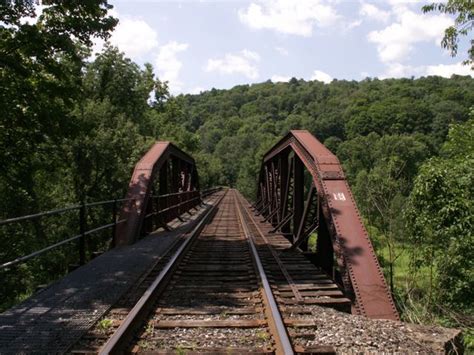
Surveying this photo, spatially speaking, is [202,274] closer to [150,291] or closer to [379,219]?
[150,291]

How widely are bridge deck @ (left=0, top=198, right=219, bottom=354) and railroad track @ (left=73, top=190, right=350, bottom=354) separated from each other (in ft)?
0.71

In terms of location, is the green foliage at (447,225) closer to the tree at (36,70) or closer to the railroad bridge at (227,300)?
the railroad bridge at (227,300)

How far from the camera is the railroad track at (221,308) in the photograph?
159 inches

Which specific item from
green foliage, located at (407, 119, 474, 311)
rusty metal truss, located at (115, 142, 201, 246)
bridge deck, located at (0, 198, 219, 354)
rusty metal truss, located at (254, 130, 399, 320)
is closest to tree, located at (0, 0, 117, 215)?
rusty metal truss, located at (115, 142, 201, 246)

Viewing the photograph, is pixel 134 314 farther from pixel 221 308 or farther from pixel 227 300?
pixel 227 300

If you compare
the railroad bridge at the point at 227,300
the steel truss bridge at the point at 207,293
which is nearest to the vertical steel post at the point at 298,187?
the steel truss bridge at the point at 207,293

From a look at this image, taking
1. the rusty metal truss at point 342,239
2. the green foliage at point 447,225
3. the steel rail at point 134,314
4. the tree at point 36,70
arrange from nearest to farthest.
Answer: the steel rail at point 134,314 → the rusty metal truss at point 342,239 → the tree at point 36,70 → the green foliage at point 447,225

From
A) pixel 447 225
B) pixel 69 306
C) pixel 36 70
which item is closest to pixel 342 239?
pixel 69 306

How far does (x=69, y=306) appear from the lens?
5.15 m

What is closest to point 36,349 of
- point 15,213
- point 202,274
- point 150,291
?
point 150,291

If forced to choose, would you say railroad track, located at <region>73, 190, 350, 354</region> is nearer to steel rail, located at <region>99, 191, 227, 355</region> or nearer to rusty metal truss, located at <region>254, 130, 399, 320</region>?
steel rail, located at <region>99, 191, 227, 355</region>

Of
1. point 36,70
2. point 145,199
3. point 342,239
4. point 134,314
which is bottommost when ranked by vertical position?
point 134,314

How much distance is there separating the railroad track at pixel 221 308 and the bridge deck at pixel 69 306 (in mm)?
216

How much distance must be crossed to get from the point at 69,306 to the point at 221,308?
1.79 m
